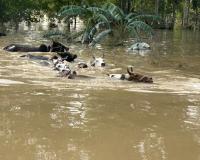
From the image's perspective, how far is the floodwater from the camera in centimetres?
573

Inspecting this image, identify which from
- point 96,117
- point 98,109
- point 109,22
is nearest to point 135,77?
point 98,109

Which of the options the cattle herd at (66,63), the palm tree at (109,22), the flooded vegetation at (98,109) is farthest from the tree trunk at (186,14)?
the flooded vegetation at (98,109)

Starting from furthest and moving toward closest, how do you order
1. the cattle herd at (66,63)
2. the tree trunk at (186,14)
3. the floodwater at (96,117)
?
the tree trunk at (186,14), the cattle herd at (66,63), the floodwater at (96,117)

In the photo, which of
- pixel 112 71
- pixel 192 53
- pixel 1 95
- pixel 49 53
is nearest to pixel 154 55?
pixel 192 53

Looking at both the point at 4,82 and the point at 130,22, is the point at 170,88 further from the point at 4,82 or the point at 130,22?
the point at 130,22

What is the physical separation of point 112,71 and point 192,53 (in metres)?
8.24

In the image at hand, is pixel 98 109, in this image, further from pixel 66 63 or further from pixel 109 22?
pixel 109 22

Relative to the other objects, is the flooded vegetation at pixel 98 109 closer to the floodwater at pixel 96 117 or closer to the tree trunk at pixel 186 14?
the floodwater at pixel 96 117

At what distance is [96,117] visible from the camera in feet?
24.6

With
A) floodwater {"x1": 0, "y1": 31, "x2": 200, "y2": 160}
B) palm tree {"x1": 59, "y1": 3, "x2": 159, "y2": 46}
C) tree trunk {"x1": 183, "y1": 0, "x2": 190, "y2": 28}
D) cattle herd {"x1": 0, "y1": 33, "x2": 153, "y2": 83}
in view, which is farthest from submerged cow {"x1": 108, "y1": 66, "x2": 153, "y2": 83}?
tree trunk {"x1": 183, "y1": 0, "x2": 190, "y2": 28}

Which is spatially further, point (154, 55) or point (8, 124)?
point (154, 55)

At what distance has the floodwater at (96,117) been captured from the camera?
5727 mm

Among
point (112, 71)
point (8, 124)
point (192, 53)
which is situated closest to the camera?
point (8, 124)

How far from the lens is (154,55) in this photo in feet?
65.2
